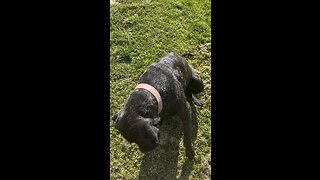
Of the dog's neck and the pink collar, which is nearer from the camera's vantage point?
the dog's neck

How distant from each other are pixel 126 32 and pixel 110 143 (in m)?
2.62

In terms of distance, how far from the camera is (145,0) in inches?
320

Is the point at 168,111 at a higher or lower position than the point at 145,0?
lower

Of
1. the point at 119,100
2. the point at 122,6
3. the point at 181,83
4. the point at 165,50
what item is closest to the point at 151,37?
the point at 165,50

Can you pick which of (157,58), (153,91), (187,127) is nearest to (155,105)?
(153,91)

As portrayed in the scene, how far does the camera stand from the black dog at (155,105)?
4324mm

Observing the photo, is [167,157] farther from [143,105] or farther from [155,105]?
[143,105]

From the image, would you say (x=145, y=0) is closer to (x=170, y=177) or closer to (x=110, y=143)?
(x=110, y=143)

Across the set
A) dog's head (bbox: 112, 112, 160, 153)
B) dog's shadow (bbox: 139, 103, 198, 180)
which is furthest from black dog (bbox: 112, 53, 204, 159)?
dog's shadow (bbox: 139, 103, 198, 180)

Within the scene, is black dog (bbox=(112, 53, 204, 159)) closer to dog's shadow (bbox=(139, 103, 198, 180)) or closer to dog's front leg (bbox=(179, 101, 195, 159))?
dog's front leg (bbox=(179, 101, 195, 159))

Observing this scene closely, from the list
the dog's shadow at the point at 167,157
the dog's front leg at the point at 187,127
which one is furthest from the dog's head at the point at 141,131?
the dog's shadow at the point at 167,157

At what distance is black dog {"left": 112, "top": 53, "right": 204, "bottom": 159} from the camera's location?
170 inches

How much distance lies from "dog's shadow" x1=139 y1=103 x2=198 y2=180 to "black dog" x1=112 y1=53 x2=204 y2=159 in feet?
0.73

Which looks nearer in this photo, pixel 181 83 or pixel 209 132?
pixel 181 83
